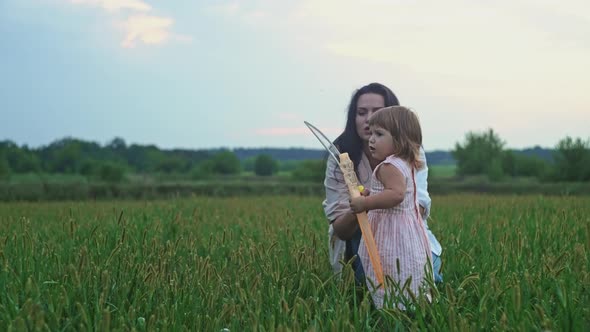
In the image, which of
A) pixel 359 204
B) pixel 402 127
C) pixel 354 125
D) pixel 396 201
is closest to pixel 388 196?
pixel 396 201

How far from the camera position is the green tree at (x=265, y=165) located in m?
62.8

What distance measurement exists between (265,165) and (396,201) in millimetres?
59900

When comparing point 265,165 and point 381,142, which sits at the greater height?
point 381,142

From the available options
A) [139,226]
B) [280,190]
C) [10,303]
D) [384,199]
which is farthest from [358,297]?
[280,190]

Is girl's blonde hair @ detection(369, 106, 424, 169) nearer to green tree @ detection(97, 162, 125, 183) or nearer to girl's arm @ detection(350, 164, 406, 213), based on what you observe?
girl's arm @ detection(350, 164, 406, 213)

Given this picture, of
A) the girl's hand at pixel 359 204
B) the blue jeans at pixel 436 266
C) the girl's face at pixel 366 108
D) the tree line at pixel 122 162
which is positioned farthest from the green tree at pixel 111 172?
the girl's hand at pixel 359 204

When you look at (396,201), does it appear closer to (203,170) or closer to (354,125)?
(354,125)

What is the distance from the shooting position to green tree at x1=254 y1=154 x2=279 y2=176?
62.8m

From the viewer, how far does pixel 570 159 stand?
41219 mm

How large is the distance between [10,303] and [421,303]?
2.01m

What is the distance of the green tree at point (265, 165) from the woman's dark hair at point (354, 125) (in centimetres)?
5760

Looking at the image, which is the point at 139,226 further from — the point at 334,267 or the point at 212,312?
the point at 212,312

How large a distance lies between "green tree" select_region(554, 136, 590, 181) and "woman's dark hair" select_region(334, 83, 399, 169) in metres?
39.4

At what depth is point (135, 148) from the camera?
190 ft
